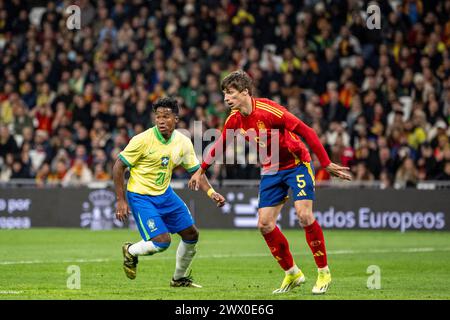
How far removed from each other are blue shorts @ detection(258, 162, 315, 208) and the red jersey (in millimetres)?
84

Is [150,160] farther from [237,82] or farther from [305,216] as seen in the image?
[305,216]

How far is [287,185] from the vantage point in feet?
40.0

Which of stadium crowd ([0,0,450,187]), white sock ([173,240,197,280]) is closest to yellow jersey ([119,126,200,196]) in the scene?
white sock ([173,240,197,280])

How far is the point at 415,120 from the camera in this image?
2412 cm

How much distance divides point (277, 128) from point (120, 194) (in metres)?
1.97

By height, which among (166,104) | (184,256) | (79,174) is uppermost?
(166,104)

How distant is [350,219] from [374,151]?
1.64m

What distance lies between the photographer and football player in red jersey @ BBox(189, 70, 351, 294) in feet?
38.8

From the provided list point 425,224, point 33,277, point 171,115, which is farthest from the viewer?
point 425,224

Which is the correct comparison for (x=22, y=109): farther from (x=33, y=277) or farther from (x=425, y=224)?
(x=33, y=277)

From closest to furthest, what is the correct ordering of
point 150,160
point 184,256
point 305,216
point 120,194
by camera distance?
point 305,216
point 120,194
point 150,160
point 184,256

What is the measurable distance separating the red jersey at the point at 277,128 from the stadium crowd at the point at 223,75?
1163 centimetres

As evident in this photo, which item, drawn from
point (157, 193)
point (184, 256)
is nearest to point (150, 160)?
point (157, 193)
